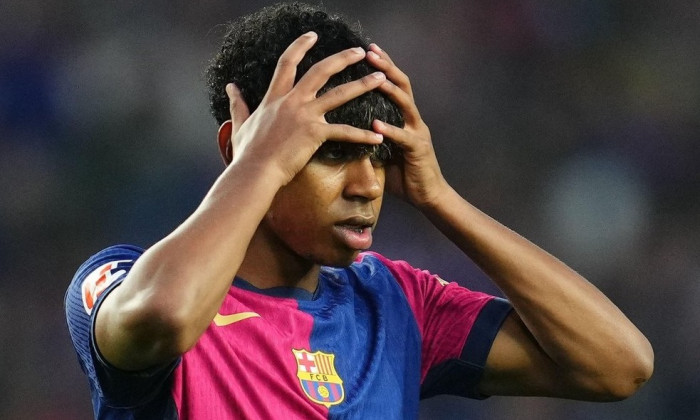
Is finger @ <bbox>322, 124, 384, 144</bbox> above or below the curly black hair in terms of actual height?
below

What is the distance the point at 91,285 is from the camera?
2.11 metres

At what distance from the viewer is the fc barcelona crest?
2.30 meters

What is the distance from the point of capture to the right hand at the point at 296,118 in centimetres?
212

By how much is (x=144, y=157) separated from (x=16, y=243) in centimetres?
84

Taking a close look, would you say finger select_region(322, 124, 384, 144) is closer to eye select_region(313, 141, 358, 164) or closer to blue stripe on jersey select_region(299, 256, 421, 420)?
eye select_region(313, 141, 358, 164)

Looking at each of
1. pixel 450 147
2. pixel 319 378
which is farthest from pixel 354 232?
pixel 450 147

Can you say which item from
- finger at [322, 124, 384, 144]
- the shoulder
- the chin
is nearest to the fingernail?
finger at [322, 124, 384, 144]

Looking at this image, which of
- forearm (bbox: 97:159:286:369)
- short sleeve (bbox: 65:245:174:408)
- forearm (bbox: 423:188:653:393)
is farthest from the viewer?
forearm (bbox: 423:188:653:393)

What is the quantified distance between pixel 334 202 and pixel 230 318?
349mm

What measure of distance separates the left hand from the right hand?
0.06 m

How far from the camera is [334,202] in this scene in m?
2.26

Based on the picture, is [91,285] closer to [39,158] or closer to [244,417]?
[244,417]

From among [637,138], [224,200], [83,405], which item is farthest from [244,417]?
[637,138]

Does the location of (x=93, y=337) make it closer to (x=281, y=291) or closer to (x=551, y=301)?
(x=281, y=291)
